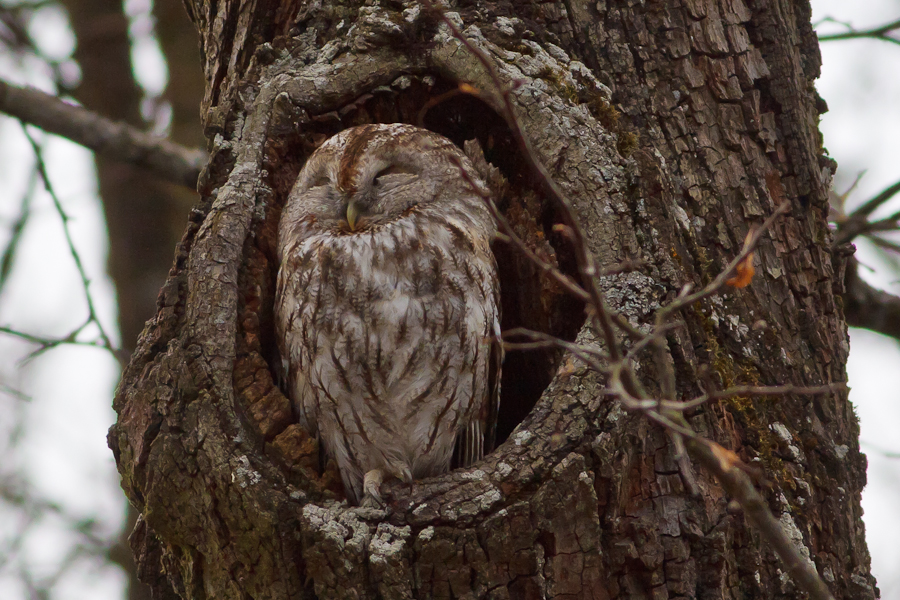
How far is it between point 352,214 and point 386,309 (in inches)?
14.8

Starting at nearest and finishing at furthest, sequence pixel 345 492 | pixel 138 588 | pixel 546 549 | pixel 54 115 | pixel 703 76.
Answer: pixel 546 549
pixel 703 76
pixel 345 492
pixel 54 115
pixel 138 588

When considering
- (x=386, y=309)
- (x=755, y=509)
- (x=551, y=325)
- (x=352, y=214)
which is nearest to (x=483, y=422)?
(x=551, y=325)

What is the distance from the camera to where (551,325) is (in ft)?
8.61

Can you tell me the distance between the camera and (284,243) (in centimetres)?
274

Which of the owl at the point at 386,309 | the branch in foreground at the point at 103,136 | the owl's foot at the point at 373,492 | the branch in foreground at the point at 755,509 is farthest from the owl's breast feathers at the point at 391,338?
the branch in foreground at the point at 755,509

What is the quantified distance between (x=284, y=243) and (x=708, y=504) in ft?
4.99

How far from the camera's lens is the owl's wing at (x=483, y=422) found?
8.98ft

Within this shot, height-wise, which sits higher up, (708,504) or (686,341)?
(686,341)

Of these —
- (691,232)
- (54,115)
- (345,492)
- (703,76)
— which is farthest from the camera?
(54,115)

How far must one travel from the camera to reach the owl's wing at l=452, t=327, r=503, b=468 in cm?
274

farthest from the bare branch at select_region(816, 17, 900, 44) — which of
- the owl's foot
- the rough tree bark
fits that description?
the owl's foot

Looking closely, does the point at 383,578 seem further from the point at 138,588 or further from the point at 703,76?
the point at 138,588

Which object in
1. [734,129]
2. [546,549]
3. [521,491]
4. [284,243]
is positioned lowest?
[546,549]

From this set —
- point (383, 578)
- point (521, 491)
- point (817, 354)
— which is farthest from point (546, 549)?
point (817, 354)
